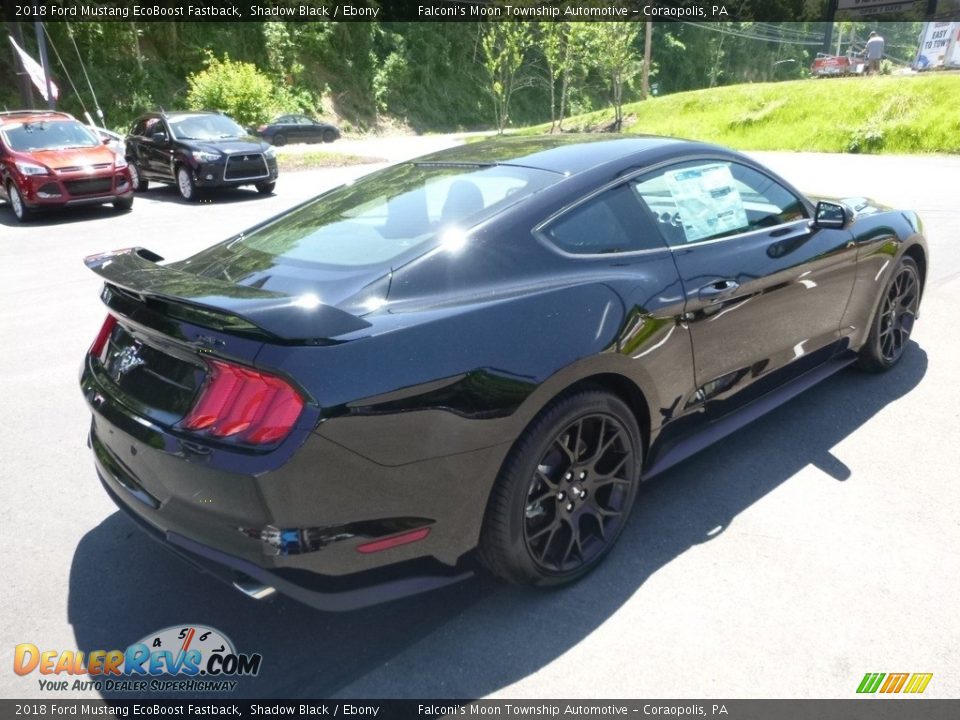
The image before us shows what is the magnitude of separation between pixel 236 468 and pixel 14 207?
41.2ft

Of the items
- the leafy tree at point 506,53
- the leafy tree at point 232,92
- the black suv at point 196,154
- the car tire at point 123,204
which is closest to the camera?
the car tire at point 123,204

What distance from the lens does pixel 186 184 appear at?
1443 cm

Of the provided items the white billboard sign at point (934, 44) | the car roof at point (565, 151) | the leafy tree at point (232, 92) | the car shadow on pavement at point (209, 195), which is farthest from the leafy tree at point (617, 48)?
the car roof at point (565, 151)

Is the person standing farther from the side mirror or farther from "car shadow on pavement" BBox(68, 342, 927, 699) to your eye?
"car shadow on pavement" BBox(68, 342, 927, 699)

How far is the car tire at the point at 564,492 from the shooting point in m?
2.54

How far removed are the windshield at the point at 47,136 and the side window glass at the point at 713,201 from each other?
12.3m

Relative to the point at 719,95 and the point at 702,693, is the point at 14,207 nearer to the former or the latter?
the point at 702,693

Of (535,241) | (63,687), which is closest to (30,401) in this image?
(63,687)

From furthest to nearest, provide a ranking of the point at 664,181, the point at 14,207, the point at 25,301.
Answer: the point at 14,207 → the point at 25,301 → the point at 664,181

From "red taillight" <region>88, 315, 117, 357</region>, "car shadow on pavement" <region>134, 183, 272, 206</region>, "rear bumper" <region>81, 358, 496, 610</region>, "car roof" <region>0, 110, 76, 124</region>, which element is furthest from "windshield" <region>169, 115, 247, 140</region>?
"rear bumper" <region>81, 358, 496, 610</region>

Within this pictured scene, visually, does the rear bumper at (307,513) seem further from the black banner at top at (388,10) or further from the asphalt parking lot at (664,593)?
the black banner at top at (388,10)

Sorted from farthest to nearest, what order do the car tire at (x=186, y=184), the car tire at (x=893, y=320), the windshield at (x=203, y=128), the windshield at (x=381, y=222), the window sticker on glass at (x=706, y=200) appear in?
the windshield at (x=203, y=128), the car tire at (x=186, y=184), the car tire at (x=893, y=320), the window sticker on glass at (x=706, y=200), the windshield at (x=381, y=222)

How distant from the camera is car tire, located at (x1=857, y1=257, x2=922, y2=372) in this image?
4441mm

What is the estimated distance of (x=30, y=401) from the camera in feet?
15.2
